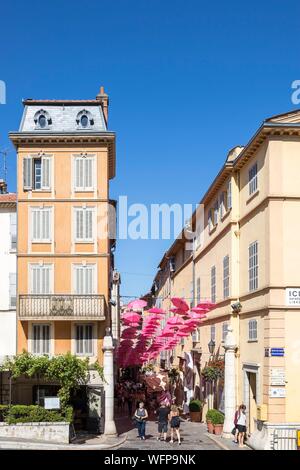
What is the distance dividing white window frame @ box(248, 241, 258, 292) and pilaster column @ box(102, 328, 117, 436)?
23.7 ft

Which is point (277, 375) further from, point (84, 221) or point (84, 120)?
point (84, 120)

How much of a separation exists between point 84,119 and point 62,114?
1.24m

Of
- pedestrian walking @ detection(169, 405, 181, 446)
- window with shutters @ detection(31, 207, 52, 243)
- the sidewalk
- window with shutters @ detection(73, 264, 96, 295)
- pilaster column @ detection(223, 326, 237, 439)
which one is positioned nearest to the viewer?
the sidewalk

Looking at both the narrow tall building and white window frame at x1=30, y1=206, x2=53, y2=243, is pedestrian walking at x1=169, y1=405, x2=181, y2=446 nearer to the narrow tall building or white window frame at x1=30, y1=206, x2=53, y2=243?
the narrow tall building

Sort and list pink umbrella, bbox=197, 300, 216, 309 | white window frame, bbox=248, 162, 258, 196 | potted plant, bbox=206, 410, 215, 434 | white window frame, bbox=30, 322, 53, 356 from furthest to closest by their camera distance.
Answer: pink umbrella, bbox=197, 300, 216, 309 → white window frame, bbox=30, 322, 53, 356 → potted plant, bbox=206, 410, 215, 434 → white window frame, bbox=248, 162, 258, 196

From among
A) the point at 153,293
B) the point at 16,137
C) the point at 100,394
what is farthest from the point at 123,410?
the point at 153,293

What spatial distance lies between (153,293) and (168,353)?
33371mm

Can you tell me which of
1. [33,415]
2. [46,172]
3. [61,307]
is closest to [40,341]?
[61,307]

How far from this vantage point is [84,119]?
134ft

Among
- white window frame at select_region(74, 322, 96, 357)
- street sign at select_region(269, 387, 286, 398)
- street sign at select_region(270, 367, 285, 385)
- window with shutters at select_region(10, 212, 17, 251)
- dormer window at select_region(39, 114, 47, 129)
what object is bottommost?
street sign at select_region(269, 387, 286, 398)

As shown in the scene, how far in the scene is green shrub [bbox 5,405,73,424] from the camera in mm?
32000

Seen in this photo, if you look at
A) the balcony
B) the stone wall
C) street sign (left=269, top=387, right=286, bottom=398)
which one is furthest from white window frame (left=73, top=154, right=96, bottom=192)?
street sign (left=269, top=387, right=286, bottom=398)

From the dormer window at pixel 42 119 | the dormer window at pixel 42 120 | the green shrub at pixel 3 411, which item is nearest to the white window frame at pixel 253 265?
the green shrub at pixel 3 411

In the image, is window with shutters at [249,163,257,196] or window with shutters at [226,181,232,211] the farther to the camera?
window with shutters at [226,181,232,211]
